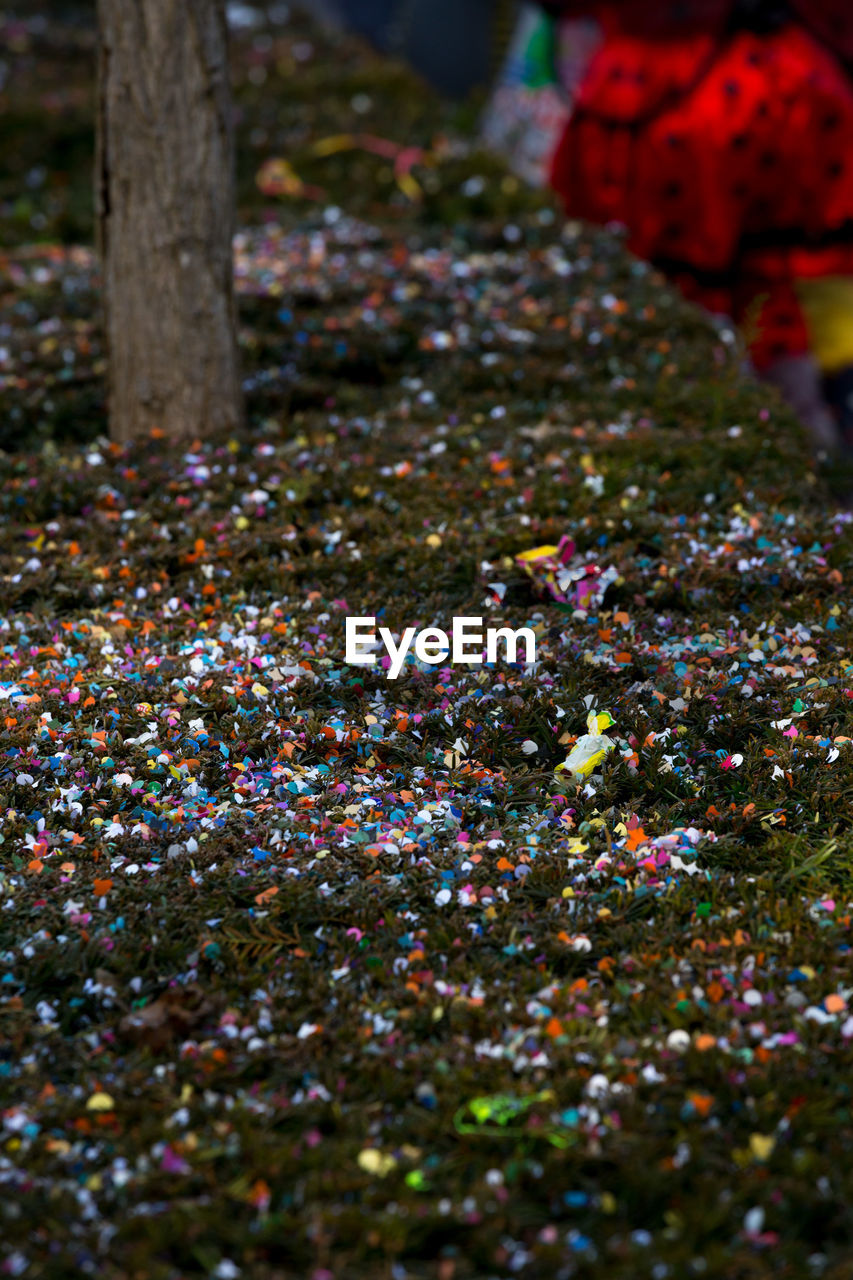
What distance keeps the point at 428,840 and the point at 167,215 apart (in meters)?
3.26

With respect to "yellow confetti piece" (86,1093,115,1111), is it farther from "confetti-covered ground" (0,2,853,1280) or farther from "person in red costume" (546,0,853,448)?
"person in red costume" (546,0,853,448)

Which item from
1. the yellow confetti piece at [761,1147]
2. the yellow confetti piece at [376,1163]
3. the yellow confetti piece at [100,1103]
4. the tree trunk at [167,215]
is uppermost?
the tree trunk at [167,215]

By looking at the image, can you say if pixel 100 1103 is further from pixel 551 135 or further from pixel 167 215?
pixel 551 135

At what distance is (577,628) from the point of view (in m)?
4.07

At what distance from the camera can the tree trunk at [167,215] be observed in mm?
4859

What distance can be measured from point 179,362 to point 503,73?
684 cm

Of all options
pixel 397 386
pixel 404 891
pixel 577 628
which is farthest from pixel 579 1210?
pixel 397 386

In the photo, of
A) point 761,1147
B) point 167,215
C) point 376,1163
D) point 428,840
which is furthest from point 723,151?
point 376,1163

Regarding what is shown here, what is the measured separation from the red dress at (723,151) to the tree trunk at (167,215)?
10.3 feet

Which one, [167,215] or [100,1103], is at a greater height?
[167,215]

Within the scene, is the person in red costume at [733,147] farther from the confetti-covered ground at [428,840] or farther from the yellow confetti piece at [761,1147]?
the yellow confetti piece at [761,1147]

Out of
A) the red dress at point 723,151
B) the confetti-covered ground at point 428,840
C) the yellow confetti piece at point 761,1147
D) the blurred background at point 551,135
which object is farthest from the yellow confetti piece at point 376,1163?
the red dress at point 723,151

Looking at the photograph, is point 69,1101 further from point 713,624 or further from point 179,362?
point 179,362

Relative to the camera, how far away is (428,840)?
3176mm
